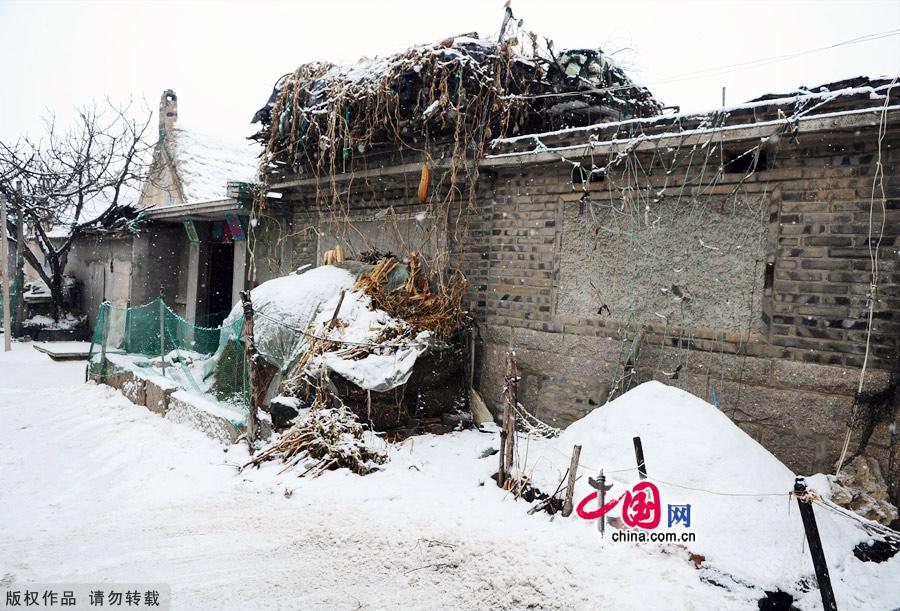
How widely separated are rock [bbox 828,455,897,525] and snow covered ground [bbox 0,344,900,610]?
53cm

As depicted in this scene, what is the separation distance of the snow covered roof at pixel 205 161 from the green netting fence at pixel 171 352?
235 inches

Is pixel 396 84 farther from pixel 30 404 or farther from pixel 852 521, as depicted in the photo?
pixel 30 404

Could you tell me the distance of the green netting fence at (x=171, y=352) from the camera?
672 centimetres

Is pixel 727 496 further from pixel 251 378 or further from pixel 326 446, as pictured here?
pixel 251 378

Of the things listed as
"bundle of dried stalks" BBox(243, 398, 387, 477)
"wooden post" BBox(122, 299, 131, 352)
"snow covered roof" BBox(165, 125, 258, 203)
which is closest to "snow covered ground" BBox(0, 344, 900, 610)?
"bundle of dried stalks" BBox(243, 398, 387, 477)

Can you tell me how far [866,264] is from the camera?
13.9 feet

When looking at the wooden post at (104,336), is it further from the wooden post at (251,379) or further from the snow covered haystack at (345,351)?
the wooden post at (251,379)

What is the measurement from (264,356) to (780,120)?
18.6ft

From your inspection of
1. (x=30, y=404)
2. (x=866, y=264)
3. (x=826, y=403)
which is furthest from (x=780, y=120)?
(x=30, y=404)

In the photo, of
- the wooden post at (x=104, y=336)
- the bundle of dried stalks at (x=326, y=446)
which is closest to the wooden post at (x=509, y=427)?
the bundle of dried stalks at (x=326, y=446)

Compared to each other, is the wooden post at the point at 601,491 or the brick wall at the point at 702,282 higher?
the brick wall at the point at 702,282

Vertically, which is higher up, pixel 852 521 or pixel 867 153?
pixel 867 153

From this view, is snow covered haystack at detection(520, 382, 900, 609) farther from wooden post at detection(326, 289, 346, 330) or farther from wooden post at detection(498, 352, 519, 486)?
wooden post at detection(326, 289, 346, 330)

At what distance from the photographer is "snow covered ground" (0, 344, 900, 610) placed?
3.33 meters
